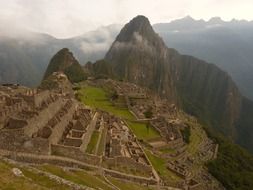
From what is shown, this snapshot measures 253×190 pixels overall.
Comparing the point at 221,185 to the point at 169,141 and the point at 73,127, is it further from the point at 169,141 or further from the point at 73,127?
the point at 73,127

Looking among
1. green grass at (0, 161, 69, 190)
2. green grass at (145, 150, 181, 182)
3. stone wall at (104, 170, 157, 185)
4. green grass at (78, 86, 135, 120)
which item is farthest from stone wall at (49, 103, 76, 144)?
green grass at (78, 86, 135, 120)

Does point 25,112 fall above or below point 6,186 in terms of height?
above

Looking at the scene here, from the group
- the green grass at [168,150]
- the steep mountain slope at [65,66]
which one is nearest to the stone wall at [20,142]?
the green grass at [168,150]

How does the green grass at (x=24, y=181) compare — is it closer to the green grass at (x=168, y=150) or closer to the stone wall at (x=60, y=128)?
the stone wall at (x=60, y=128)

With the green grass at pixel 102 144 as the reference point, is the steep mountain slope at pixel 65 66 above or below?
above

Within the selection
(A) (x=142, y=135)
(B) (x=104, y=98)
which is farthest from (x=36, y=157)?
(B) (x=104, y=98)
